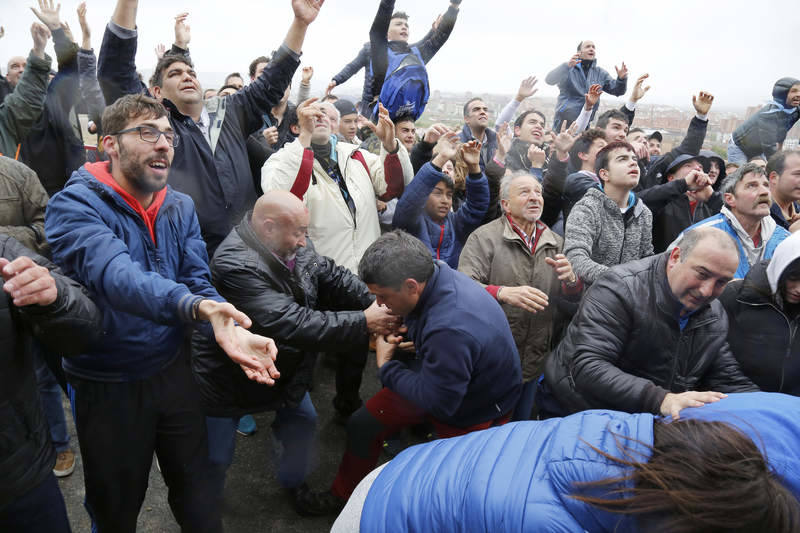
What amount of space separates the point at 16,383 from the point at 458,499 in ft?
5.24

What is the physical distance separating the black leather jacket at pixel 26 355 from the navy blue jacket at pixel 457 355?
137cm

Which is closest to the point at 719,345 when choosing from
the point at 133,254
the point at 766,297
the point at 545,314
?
the point at 766,297

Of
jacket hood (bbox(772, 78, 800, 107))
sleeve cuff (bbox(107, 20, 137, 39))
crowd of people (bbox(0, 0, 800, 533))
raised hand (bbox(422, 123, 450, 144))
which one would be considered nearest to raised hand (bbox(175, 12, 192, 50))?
crowd of people (bbox(0, 0, 800, 533))

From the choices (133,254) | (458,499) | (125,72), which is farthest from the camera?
(125,72)

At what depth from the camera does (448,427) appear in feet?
8.61

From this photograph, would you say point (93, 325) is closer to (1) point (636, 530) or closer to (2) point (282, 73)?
(1) point (636, 530)

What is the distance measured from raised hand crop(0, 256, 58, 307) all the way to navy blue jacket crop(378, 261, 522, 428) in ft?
4.83

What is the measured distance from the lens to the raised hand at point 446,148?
11.2 feet

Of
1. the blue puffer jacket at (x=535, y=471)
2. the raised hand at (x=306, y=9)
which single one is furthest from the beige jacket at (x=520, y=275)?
the raised hand at (x=306, y=9)

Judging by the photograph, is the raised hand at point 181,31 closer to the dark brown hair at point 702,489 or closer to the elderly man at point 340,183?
the elderly man at point 340,183

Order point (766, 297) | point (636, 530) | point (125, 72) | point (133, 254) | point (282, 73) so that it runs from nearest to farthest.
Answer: point (636, 530) → point (133, 254) → point (766, 297) → point (125, 72) → point (282, 73)

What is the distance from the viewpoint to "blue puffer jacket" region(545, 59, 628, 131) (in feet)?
22.2

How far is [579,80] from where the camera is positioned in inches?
267

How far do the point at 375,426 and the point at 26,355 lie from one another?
5.48ft
